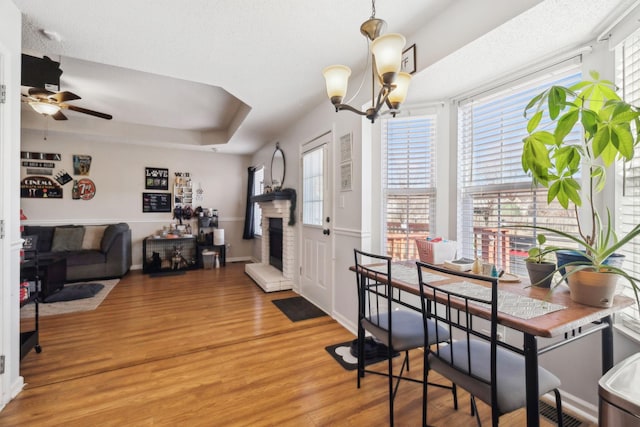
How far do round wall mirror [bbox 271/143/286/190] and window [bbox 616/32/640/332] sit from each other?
371 centimetres

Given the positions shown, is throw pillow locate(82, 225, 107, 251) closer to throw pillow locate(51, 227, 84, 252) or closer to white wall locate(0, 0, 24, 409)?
throw pillow locate(51, 227, 84, 252)

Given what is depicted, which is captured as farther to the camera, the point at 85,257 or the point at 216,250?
the point at 216,250

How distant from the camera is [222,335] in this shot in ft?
8.71

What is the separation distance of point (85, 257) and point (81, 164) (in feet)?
6.00

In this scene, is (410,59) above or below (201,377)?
above

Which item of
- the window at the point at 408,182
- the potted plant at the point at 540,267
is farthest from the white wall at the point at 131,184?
the potted plant at the point at 540,267

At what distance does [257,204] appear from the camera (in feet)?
20.0

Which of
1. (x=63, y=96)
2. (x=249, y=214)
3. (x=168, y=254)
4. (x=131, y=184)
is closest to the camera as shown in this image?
(x=63, y=96)

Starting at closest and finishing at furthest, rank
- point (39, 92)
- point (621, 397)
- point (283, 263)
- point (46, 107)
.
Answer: point (621, 397)
point (39, 92)
point (46, 107)
point (283, 263)

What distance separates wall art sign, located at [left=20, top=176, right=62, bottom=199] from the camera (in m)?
4.80

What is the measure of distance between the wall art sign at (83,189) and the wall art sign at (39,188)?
0.70ft

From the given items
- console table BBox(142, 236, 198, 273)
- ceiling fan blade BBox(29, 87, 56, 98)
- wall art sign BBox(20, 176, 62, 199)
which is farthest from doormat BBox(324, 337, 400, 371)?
wall art sign BBox(20, 176, 62, 199)

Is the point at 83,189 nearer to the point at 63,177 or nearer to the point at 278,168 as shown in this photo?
the point at 63,177

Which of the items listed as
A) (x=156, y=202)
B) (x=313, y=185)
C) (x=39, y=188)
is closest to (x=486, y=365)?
(x=313, y=185)
